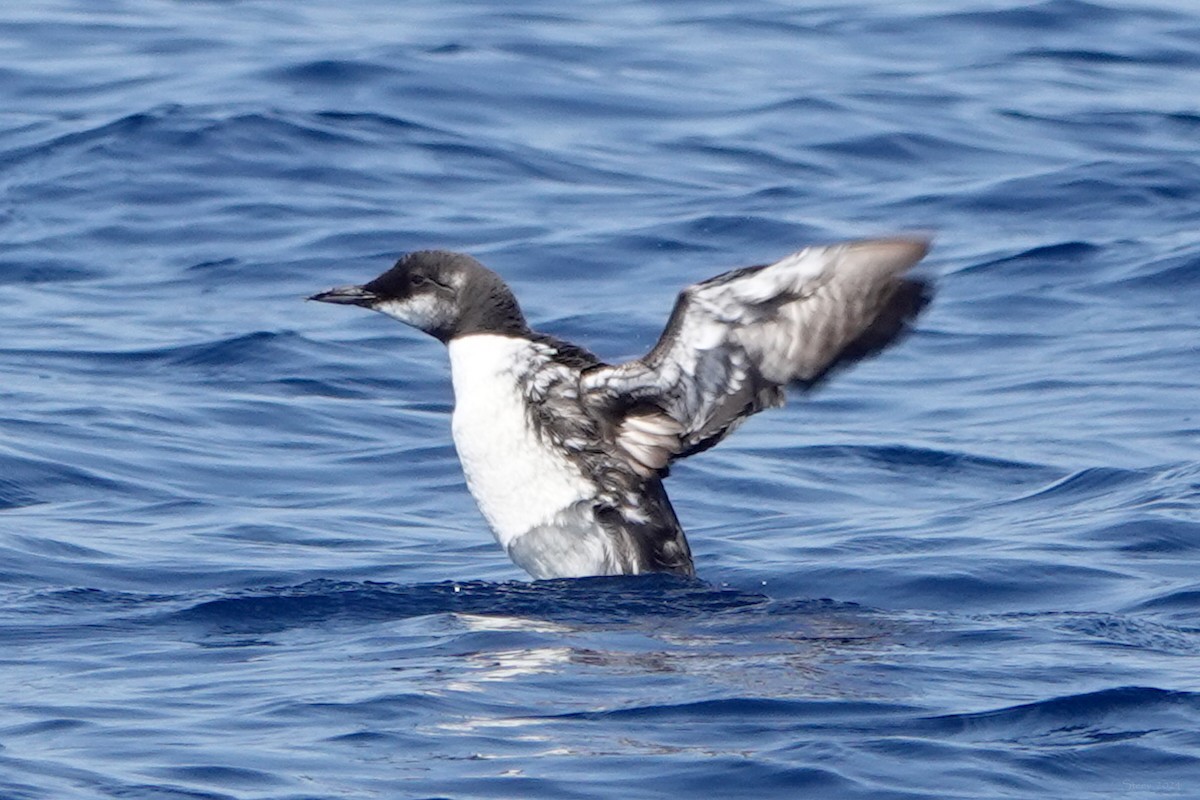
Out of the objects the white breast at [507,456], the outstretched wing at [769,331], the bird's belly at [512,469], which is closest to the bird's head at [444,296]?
the white breast at [507,456]

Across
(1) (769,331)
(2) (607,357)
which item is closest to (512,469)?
(1) (769,331)

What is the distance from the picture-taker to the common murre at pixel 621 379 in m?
7.59

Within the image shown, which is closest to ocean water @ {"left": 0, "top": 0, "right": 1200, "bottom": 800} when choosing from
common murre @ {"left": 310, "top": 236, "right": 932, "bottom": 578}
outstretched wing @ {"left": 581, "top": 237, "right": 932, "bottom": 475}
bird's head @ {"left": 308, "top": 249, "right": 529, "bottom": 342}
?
common murre @ {"left": 310, "top": 236, "right": 932, "bottom": 578}

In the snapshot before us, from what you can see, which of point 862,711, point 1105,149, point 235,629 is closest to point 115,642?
point 235,629

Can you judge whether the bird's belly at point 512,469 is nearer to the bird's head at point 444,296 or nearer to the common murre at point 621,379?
the common murre at point 621,379

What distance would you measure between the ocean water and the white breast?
0.98 feet

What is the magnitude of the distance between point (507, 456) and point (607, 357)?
4.32 metres

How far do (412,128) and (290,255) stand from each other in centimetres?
310

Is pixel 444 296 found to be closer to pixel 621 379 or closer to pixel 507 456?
pixel 507 456

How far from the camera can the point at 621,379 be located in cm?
803

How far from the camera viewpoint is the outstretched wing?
7.54 meters

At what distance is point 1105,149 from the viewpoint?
16.8 metres

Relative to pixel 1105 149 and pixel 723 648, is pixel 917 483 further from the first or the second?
pixel 1105 149

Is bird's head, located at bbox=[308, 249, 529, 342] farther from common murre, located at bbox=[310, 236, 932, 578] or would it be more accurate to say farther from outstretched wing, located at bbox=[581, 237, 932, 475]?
outstretched wing, located at bbox=[581, 237, 932, 475]
